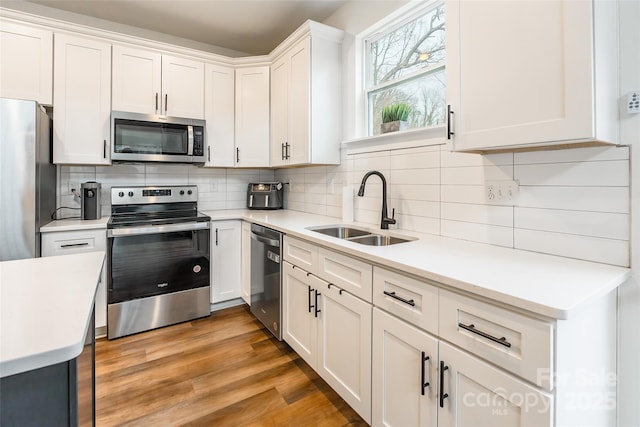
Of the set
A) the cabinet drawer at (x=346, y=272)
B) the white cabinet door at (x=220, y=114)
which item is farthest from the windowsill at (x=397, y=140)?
the white cabinet door at (x=220, y=114)

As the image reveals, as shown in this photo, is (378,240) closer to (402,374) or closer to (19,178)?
(402,374)

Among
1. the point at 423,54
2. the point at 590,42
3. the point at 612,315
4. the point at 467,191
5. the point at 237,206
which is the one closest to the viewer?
the point at 590,42

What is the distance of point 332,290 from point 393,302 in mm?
451

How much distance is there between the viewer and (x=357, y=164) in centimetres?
242

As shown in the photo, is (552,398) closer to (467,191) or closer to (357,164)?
(467,191)

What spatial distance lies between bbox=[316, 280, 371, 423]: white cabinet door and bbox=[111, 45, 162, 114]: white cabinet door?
87.4 inches

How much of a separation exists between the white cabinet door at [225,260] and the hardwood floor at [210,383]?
409 millimetres

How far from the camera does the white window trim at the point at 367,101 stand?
1826 mm

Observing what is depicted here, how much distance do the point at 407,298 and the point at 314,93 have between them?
184 centimetres

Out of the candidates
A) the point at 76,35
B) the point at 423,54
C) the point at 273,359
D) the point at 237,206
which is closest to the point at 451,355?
the point at 273,359

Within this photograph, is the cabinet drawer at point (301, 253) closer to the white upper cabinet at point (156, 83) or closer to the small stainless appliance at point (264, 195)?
the small stainless appliance at point (264, 195)

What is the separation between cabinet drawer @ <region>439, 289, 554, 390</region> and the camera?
812 mm

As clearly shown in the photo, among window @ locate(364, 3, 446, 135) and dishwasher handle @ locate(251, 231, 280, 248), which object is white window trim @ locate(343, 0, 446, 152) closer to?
window @ locate(364, 3, 446, 135)

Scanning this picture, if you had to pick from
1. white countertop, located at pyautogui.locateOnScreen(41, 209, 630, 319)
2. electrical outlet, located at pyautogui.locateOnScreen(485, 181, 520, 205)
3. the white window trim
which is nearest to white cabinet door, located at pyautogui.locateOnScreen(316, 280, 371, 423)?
white countertop, located at pyautogui.locateOnScreen(41, 209, 630, 319)
